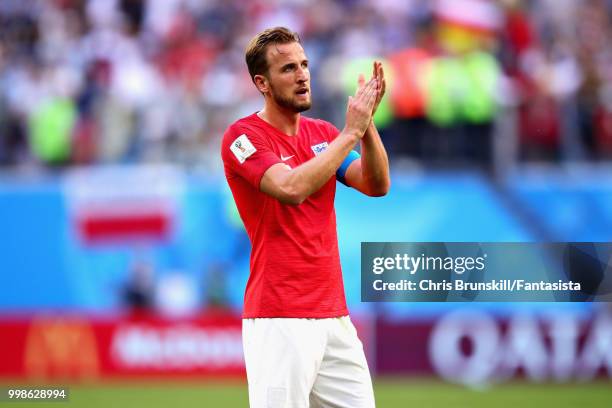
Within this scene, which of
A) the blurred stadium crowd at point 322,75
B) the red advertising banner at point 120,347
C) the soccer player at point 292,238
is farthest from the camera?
the red advertising banner at point 120,347

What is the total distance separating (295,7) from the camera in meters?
15.5

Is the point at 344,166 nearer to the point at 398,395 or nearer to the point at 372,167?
the point at 372,167

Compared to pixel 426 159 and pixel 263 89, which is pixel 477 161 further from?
pixel 263 89

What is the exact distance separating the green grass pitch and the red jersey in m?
5.50

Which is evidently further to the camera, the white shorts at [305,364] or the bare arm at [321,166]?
the white shorts at [305,364]

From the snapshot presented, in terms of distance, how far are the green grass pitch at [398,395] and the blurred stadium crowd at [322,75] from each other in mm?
2484

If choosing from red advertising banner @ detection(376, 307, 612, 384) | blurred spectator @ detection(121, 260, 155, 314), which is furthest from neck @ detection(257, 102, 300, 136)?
blurred spectator @ detection(121, 260, 155, 314)

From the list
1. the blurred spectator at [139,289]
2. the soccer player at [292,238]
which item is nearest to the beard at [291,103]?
the soccer player at [292,238]

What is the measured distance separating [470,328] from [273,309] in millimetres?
7879

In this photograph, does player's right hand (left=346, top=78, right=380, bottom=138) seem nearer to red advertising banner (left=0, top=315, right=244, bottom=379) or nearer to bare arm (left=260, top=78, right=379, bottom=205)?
bare arm (left=260, top=78, right=379, bottom=205)

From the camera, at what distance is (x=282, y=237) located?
210 inches

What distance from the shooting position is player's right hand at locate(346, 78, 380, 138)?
5.17 meters

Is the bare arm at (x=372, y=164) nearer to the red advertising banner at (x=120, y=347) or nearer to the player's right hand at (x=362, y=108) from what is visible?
the player's right hand at (x=362, y=108)

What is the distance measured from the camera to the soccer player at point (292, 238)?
524 centimetres
